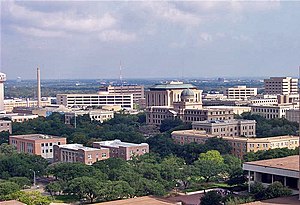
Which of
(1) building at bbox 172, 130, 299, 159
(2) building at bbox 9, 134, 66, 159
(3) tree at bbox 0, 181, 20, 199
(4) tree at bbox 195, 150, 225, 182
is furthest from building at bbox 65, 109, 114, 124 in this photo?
(3) tree at bbox 0, 181, 20, 199

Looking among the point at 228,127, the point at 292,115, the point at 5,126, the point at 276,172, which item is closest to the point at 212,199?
the point at 276,172

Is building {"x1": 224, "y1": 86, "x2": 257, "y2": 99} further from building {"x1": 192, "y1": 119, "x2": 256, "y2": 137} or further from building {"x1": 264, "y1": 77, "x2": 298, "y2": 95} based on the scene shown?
building {"x1": 192, "y1": 119, "x2": 256, "y2": 137}

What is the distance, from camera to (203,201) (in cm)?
3797

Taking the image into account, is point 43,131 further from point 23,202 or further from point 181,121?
point 23,202

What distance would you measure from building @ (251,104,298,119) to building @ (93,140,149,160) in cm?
3574

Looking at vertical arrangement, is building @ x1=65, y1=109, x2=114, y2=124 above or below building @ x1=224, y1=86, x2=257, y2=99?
below

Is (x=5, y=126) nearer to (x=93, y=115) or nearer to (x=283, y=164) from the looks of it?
(x=93, y=115)

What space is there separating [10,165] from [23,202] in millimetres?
15553

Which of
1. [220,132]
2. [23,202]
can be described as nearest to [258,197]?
[23,202]

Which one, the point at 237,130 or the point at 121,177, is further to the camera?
the point at 237,130

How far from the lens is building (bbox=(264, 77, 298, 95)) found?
432ft

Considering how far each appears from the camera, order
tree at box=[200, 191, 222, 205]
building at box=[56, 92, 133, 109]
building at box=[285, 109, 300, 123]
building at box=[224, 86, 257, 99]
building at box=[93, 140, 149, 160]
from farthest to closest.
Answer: building at box=[224, 86, 257, 99]
building at box=[56, 92, 133, 109]
building at box=[285, 109, 300, 123]
building at box=[93, 140, 149, 160]
tree at box=[200, 191, 222, 205]

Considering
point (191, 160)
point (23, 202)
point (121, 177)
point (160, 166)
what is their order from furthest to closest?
point (191, 160) → point (160, 166) → point (121, 177) → point (23, 202)

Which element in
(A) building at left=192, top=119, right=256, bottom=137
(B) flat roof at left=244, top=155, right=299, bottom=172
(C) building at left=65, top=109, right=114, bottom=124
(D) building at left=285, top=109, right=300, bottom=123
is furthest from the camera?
(C) building at left=65, top=109, right=114, bottom=124
